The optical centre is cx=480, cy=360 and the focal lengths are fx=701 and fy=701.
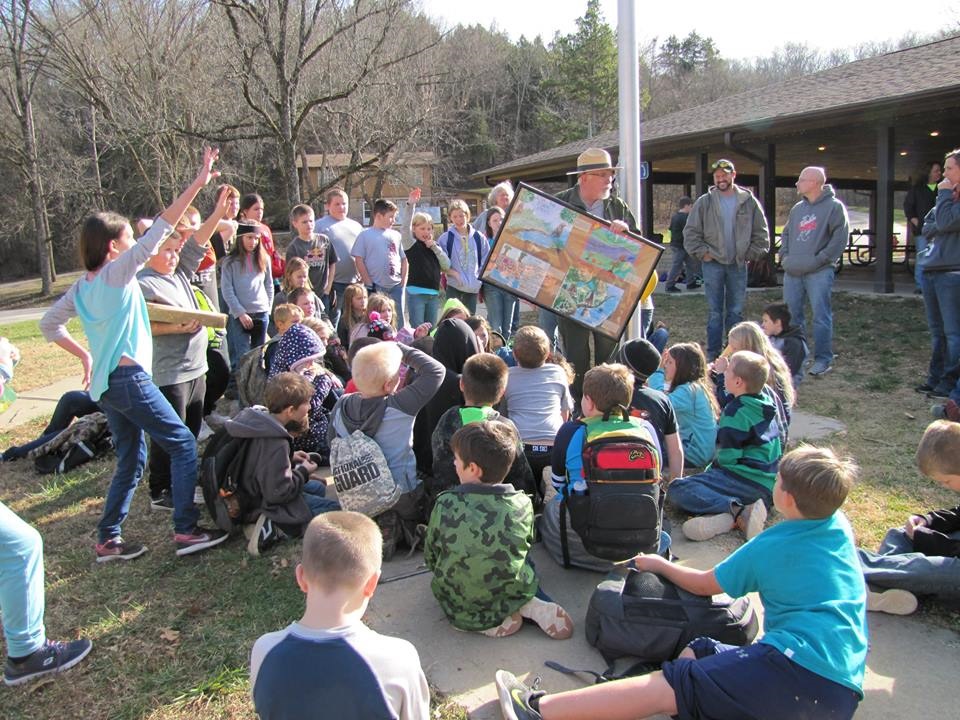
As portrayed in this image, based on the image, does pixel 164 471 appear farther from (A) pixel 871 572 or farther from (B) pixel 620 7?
(B) pixel 620 7

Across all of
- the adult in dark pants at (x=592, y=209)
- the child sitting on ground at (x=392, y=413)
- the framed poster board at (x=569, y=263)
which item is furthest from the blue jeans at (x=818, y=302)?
the child sitting on ground at (x=392, y=413)

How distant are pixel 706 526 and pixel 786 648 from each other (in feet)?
A: 5.39

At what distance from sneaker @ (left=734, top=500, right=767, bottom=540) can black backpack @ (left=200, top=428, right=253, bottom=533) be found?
2.70 meters

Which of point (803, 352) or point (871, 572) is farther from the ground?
point (803, 352)

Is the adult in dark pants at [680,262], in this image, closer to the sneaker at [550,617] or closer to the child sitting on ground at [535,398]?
the child sitting on ground at [535,398]

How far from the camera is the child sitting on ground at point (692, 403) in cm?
464

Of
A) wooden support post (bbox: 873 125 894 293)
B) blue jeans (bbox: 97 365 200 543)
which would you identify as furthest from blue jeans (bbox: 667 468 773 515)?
wooden support post (bbox: 873 125 894 293)

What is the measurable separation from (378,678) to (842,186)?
29.7 m

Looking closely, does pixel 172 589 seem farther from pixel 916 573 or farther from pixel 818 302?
pixel 818 302

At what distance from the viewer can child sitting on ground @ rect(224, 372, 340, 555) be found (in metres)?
3.75

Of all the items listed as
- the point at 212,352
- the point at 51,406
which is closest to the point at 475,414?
the point at 212,352

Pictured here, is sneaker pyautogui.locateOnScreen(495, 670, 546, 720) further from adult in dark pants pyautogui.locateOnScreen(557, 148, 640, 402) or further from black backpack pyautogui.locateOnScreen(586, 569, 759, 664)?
adult in dark pants pyautogui.locateOnScreen(557, 148, 640, 402)

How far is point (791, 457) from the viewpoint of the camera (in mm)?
2430

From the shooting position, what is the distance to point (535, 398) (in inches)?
166
